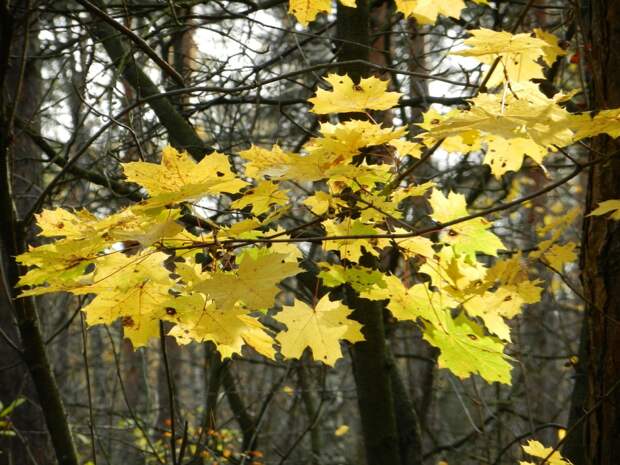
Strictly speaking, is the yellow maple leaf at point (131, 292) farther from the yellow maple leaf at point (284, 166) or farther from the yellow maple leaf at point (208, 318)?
the yellow maple leaf at point (284, 166)

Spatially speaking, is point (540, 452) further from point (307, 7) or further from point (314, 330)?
point (307, 7)

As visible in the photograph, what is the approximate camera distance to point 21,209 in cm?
430

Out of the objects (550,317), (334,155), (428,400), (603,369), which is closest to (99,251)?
(334,155)

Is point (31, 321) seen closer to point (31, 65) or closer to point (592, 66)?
point (592, 66)

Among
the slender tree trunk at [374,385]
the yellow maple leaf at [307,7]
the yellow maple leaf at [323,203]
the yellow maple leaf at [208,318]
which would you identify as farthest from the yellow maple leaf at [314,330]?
the slender tree trunk at [374,385]

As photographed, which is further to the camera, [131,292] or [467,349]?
[467,349]

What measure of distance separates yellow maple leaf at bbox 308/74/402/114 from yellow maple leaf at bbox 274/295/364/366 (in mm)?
498

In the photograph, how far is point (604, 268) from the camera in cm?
184

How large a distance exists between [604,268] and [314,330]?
94 centimetres

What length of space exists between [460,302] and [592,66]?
84 cm

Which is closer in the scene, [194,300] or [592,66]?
[194,300]

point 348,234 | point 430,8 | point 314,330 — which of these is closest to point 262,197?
point 348,234

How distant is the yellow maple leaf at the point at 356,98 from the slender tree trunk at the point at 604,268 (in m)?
0.74

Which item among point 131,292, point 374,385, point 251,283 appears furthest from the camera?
point 374,385
